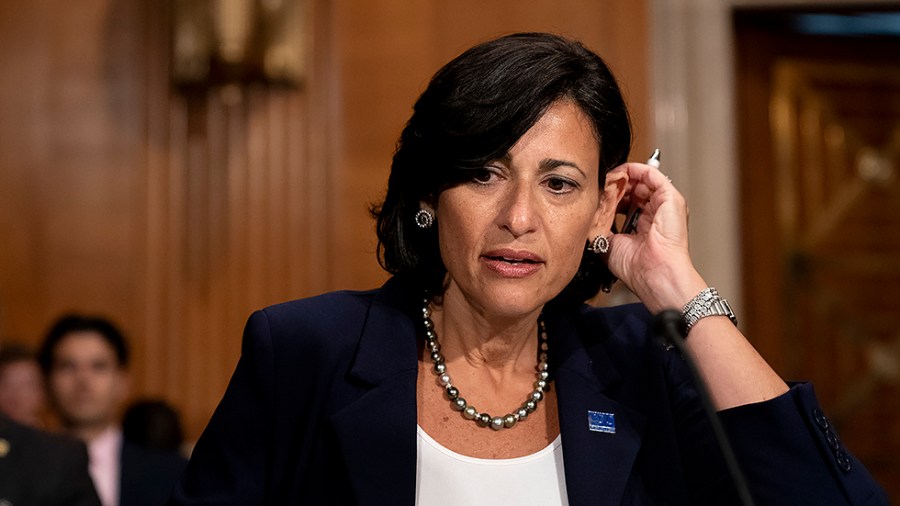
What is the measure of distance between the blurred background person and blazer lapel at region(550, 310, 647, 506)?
2738 mm

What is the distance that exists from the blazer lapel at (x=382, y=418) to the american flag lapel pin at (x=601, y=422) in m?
0.31

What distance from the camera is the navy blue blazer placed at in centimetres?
204

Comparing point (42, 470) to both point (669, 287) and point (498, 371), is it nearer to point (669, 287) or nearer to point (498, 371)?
point (498, 371)

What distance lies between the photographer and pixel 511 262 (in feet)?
7.04

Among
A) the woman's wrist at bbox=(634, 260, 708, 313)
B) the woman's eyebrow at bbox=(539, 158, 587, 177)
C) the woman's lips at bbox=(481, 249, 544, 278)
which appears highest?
the woman's eyebrow at bbox=(539, 158, 587, 177)

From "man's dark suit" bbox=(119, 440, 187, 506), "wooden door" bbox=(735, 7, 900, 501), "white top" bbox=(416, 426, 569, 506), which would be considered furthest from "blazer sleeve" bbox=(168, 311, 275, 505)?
"wooden door" bbox=(735, 7, 900, 501)

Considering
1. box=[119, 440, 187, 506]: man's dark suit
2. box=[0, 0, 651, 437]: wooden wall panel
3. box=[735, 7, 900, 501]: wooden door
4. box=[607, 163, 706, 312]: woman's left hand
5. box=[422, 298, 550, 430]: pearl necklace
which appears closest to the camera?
box=[422, 298, 550, 430]: pearl necklace

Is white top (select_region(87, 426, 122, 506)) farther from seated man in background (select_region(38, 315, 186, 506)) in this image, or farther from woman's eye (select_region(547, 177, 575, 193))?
woman's eye (select_region(547, 177, 575, 193))

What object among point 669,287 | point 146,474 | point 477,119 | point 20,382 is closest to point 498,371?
point 669,287

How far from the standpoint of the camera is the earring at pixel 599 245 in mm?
2416

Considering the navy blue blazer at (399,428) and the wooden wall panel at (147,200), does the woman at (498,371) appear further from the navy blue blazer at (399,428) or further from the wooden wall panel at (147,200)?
the wooden wall panel at (147,200)

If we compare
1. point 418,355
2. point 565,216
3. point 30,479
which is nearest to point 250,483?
point 418,355

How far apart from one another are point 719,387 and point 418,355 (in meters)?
0.52

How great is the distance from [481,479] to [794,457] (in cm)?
51
